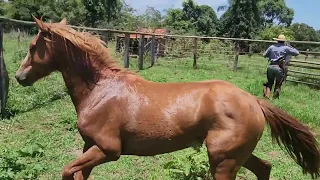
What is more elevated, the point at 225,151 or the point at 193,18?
the point at 193,18

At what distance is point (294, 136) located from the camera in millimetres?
3609

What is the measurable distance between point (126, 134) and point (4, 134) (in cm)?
327

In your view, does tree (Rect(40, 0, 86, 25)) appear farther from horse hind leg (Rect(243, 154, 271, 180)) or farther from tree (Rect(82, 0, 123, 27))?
horse hind leg (Rect(243, 154, 271, 180))

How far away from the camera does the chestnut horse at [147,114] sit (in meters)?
3.20

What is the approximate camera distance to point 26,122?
21.4ft

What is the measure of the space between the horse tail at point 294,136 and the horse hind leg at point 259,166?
278 mm

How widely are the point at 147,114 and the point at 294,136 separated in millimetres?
1421

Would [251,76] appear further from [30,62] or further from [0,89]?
[30,62]

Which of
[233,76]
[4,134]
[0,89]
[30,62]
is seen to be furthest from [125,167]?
[233,76]

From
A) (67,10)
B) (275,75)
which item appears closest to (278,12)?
(67,10)

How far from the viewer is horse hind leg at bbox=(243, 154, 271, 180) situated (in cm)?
380

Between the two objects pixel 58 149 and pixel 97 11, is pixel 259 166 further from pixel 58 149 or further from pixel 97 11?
pixel 97 11

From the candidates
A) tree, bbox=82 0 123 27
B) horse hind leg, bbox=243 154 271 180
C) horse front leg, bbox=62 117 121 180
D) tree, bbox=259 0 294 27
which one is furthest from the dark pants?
tree, bbox=259 0 294 27

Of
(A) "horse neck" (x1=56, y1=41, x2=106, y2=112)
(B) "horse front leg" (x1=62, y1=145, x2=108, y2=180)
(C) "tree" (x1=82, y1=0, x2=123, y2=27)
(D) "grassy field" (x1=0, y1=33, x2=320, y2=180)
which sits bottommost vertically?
(D) "grassy field" (x1=0, y1=33, x2=320, y2=180)
